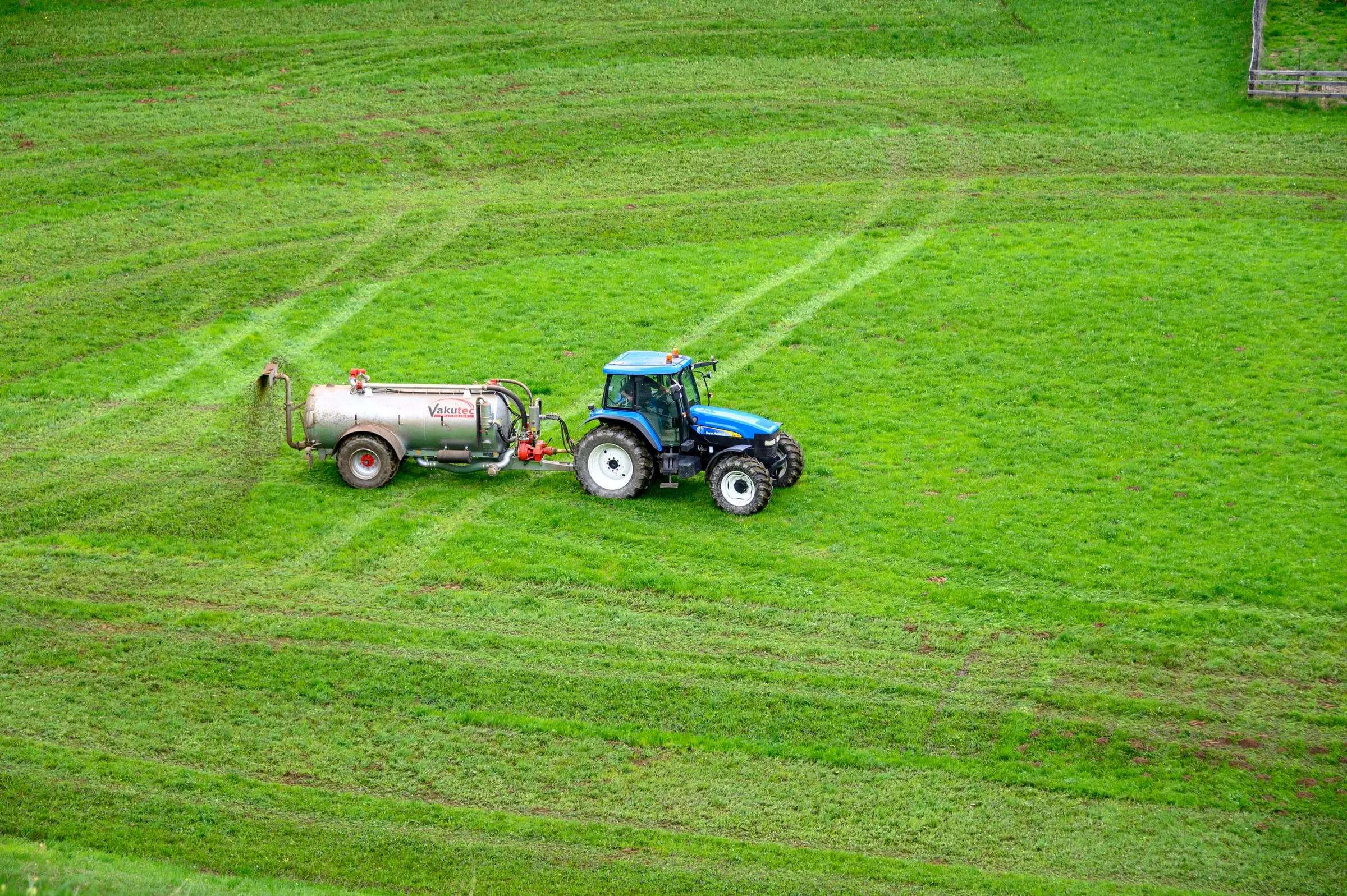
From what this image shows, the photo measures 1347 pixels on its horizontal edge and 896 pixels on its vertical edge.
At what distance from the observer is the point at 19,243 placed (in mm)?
38719

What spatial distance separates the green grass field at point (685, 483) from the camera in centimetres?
1827

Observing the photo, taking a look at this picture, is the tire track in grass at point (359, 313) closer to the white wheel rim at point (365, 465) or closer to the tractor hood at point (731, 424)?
the white wheel rim at point (365, 465)

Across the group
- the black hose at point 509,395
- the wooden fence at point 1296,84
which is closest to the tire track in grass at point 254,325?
the black hose at point 509,395

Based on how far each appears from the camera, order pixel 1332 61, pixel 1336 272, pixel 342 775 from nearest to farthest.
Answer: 1. pixel 342 775
2. pixel 1336 272
3. pixel 1332 61

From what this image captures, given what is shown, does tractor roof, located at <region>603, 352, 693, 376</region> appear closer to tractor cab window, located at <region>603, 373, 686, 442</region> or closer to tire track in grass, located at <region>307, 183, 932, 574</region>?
tractor cab window, located at <region>603, 373, 686, 442</region>

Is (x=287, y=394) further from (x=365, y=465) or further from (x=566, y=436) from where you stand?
(x=566, y=436)

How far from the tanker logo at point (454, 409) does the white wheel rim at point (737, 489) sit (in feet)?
16.9

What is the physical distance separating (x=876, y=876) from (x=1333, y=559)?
12720mm

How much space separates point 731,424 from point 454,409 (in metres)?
5.53

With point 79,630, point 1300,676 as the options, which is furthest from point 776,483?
point 79,630

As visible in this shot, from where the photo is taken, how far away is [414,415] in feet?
89.1

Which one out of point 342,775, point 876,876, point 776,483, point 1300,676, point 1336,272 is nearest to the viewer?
point 876,876

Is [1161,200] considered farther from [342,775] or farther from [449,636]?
[342,775]

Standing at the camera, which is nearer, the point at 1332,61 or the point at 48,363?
the point at 48,363
